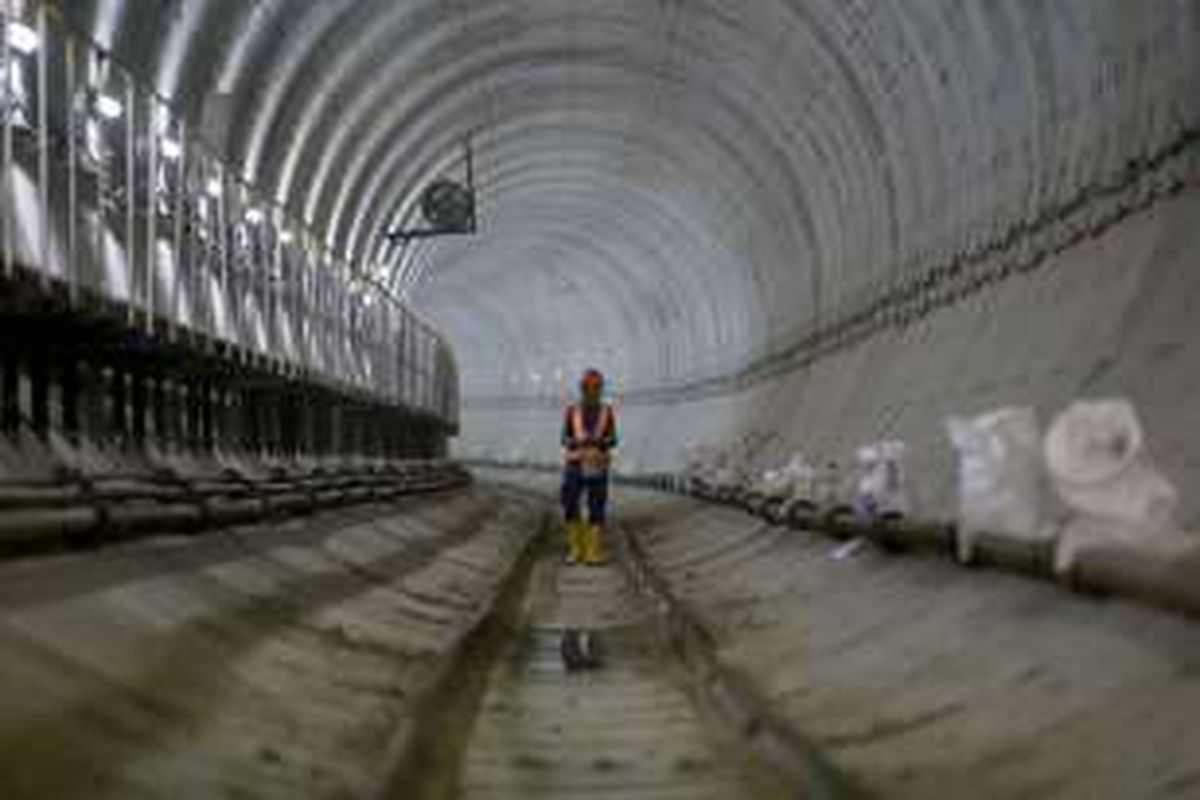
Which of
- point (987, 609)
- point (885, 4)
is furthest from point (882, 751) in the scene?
point (885, 4)

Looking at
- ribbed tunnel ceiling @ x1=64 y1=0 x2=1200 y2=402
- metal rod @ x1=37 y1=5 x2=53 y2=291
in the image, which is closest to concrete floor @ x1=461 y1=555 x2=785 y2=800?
metal rod @ x1=37 y1=5 x2=53 y2=291

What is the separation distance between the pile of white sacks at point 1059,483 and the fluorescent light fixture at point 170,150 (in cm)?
534

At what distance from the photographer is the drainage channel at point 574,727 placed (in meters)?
5.89

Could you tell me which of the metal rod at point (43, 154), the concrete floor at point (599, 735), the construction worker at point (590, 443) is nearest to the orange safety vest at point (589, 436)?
the construction worker at point (590, 443)

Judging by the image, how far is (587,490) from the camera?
1608 cm

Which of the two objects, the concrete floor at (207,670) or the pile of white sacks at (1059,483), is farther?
the pile of white sacks at (1059,483)

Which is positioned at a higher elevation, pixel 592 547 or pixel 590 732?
pixel 592 547

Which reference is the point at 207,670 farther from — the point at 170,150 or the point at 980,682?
the point at 170,150

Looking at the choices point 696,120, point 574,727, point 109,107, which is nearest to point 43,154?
point 109,107

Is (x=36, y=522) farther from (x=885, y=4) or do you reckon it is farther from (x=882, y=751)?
(x=885, y=4)

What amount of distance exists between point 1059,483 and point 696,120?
19099 millimetres

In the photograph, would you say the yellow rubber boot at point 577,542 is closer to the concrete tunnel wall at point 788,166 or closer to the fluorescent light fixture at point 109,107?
the concrete tunnel wall at point 788,166

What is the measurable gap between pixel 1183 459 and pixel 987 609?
3.01ft

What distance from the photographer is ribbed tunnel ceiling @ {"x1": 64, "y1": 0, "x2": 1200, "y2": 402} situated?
982 cm
